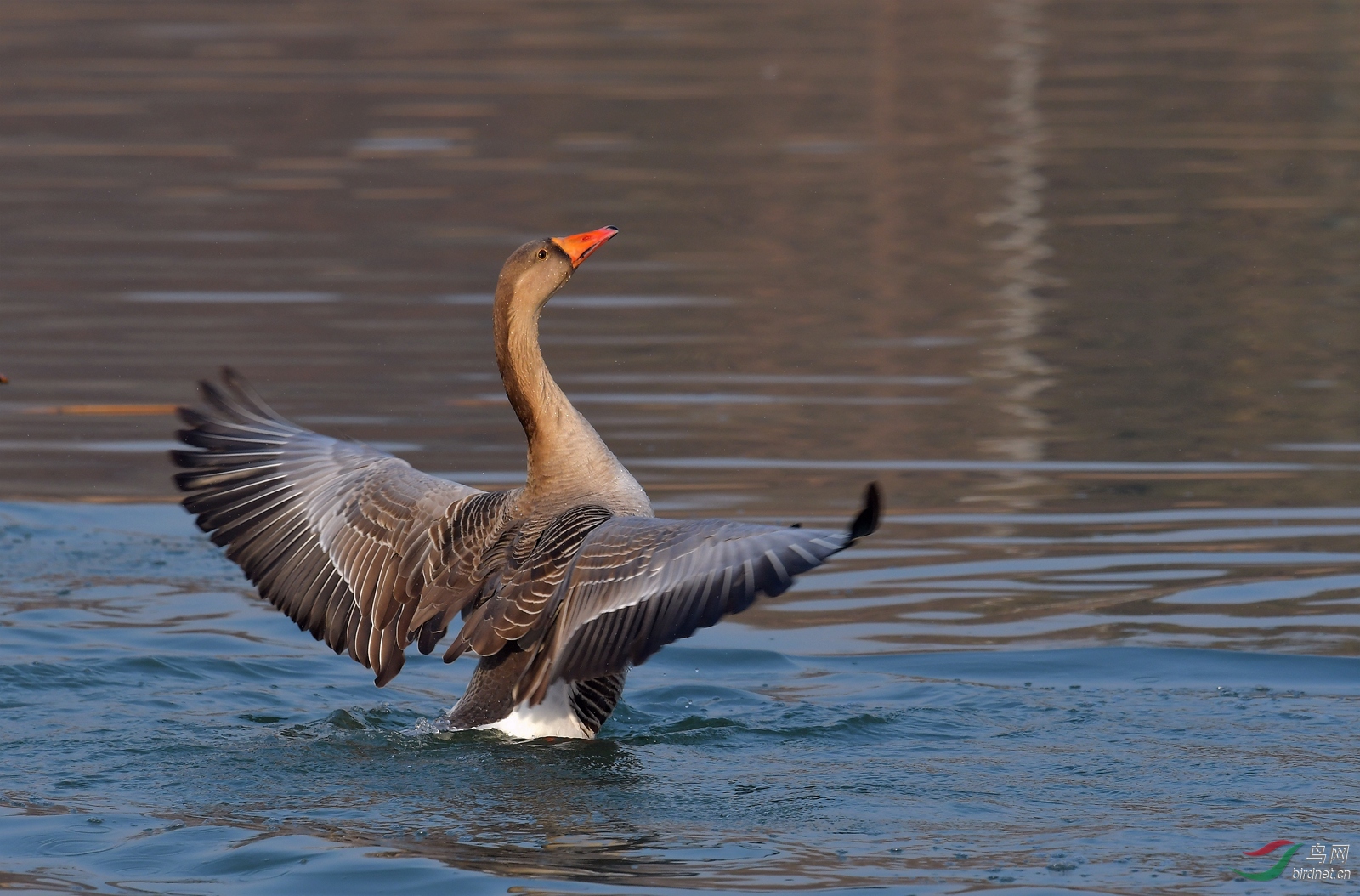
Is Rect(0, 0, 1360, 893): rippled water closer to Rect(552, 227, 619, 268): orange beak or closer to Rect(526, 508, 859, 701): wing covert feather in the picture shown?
Rect(526, 508, 859, 701): wing covert feather

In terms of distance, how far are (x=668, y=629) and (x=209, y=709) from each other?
2.71 m

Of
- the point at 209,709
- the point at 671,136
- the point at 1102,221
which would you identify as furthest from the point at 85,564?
the point at 671,136

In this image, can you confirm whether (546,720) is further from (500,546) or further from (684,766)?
(500,546)

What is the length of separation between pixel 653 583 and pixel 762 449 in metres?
5.89

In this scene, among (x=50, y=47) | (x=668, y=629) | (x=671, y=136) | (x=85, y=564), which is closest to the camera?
(x=668, y=629)

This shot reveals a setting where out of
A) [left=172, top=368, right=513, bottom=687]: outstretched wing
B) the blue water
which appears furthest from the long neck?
the blue water

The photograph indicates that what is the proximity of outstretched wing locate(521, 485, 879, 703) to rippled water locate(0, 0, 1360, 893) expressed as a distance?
54cm

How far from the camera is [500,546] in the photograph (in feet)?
24.9

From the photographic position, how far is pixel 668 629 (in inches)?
254

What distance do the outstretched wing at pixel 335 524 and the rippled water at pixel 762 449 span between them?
19.4 inches

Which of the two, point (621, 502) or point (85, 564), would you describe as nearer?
point (621, 502)

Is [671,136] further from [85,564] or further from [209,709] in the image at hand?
[209,709]

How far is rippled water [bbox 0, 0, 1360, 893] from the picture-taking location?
21.5 feet

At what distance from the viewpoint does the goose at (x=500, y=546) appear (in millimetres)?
6676
